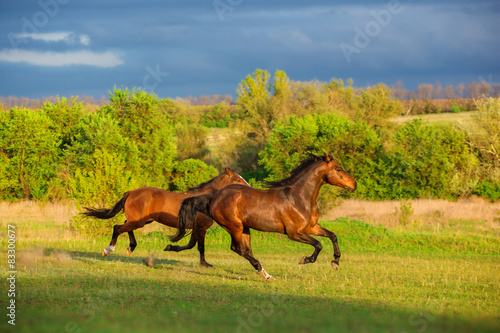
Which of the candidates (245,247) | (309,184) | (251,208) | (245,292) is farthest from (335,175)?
(245,292)

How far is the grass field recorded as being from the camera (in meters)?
5.91

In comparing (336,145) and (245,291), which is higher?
(336,145)

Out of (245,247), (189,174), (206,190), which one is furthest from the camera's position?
(189,174)

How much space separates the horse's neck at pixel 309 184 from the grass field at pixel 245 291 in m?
1.51

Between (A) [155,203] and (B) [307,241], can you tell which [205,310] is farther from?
(A) [155,203]

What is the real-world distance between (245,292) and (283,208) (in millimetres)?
1914

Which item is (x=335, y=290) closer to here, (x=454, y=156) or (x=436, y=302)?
(x=436, y=302)

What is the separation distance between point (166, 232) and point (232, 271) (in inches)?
301

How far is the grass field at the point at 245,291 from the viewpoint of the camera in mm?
5914

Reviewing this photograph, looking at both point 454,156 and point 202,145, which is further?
point 202,145

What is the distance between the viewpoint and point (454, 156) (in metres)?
33.9

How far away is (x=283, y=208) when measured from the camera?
32.3 ft

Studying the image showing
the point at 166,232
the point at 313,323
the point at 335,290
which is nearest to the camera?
the point at 313,323

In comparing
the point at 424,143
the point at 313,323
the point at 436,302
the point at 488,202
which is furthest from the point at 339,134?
the point at 313,323
